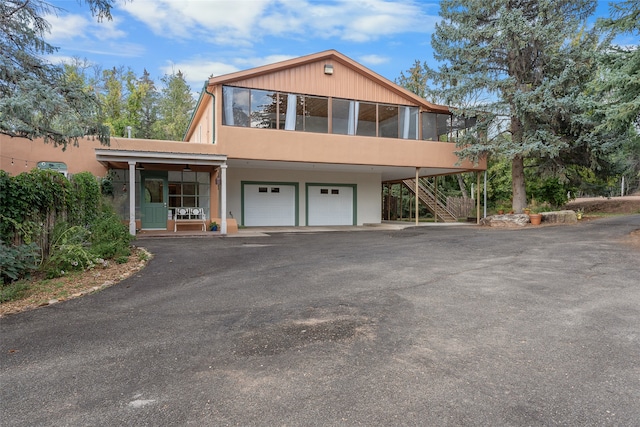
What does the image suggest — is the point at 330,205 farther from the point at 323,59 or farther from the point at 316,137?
the point at 323,59

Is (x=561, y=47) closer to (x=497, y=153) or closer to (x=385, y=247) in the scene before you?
(x=497, y=153)

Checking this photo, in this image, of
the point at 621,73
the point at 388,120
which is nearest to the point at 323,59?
the point at 388,120

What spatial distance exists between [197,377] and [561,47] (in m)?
18.3

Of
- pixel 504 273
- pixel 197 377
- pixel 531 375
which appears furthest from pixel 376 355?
pixel 504 273

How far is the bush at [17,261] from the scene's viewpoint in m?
5.33

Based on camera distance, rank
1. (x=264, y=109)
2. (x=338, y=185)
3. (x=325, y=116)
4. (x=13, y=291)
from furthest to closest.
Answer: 1. (x=338, y=185)
2. (x=325, y=116)
3. (x=264, y=109)
4. (x=13, y=291)

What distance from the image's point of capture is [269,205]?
16.8 metres

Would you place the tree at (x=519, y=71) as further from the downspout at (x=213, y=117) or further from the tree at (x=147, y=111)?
the tree at (x=147, y=111)

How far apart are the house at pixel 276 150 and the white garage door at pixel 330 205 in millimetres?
50

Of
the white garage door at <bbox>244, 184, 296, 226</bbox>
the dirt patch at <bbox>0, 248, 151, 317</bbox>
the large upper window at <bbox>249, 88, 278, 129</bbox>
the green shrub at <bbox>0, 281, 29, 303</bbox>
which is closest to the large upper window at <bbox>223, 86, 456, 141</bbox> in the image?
the large upper window at <bbox>249, 88, 278, 129</bbox>

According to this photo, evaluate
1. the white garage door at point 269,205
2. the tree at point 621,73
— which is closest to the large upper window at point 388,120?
the white garage door at point 269,205

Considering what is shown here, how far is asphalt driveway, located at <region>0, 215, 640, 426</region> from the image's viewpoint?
2.29 metres

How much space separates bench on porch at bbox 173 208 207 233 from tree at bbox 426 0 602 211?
433 inches

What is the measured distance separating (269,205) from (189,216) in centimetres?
400
